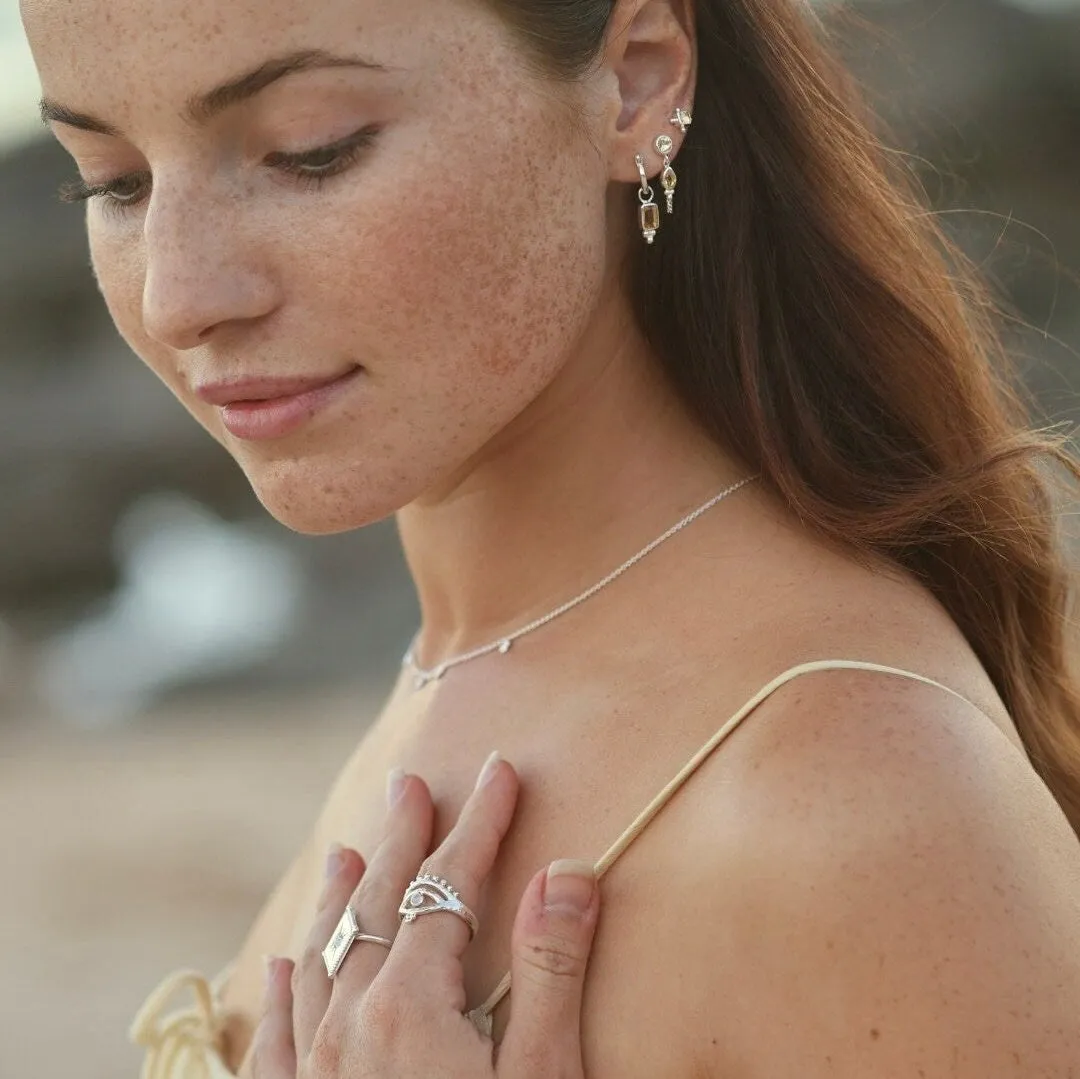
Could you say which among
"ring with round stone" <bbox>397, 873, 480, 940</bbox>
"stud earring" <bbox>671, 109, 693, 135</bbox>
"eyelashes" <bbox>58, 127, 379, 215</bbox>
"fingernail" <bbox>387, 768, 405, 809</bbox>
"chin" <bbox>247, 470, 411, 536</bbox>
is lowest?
"fingernail" <bbox>387, 768, 405, 809</bbox>

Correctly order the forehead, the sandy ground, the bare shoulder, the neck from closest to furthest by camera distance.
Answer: the bare shoulder, the forehead, the neck, the sandy ground

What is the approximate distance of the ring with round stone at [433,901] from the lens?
1.78 meters

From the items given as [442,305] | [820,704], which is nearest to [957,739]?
[820,704]

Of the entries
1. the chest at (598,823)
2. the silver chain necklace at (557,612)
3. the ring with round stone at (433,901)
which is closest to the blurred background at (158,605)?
the silver chain necklace at (557,612)

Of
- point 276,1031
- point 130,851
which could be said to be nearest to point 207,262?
point 276,1031

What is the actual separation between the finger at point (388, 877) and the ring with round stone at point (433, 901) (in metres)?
0.05

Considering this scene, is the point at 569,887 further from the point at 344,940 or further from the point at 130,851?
the point at 130,851

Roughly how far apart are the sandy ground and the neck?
4706 mm

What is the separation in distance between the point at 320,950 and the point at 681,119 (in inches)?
41.8

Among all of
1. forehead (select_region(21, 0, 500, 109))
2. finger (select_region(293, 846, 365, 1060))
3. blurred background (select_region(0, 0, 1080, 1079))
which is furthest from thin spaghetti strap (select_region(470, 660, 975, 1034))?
blurred background (select_region(0, 0, 1080, 1079))

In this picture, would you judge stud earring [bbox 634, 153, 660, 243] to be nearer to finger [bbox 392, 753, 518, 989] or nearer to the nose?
the nose

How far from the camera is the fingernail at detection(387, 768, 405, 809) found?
2.04 metres

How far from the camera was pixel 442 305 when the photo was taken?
5.97 feet

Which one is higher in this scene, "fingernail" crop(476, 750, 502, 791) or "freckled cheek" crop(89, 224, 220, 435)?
"freckled cheek" crop(89, 224, 220, 435)
